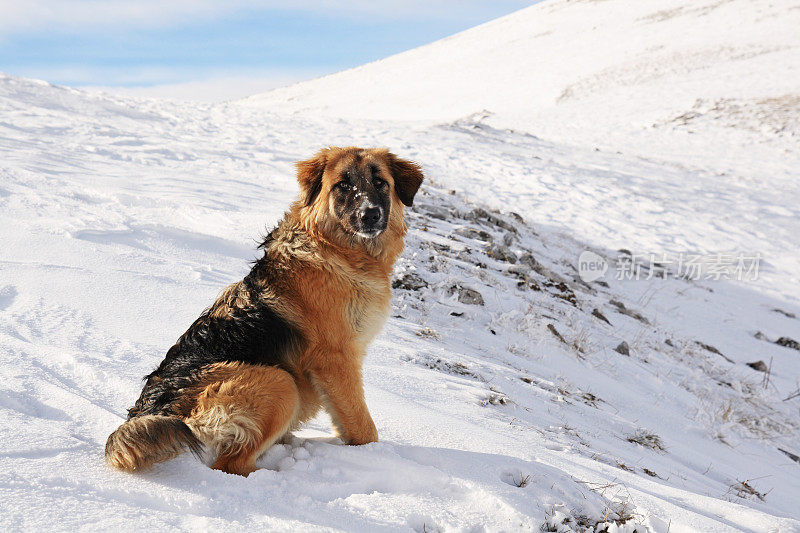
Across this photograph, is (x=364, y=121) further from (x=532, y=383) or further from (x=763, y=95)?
(x=763, y=95)

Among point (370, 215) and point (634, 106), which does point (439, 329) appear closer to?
point (370, 215)

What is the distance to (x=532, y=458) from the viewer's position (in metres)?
3.63

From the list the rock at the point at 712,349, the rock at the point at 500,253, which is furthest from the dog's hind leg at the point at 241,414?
the rock at the point at 712,349

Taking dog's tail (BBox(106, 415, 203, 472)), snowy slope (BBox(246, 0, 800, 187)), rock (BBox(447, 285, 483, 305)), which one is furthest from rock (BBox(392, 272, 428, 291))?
snowy slope (BBox(246, 0, 800, 187))

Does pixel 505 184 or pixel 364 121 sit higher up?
pixel 364 121

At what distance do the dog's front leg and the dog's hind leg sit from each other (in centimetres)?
26

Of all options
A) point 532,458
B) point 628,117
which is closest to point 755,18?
point 628,117

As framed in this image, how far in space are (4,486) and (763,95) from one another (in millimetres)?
34917

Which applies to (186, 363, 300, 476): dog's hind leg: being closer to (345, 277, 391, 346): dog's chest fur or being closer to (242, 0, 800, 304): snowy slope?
(345, 277, 391, 346): dog's chest fur

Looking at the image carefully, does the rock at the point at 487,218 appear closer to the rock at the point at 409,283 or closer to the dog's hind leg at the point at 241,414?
the rock at the point at 409,283

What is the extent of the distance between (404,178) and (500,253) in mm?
6076

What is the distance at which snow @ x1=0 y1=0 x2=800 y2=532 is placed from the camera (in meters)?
2.85

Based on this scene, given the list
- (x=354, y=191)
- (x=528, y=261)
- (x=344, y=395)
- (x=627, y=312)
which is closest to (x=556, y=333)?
(x=528, y=261)

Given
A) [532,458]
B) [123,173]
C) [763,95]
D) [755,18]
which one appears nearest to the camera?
[532,458]
